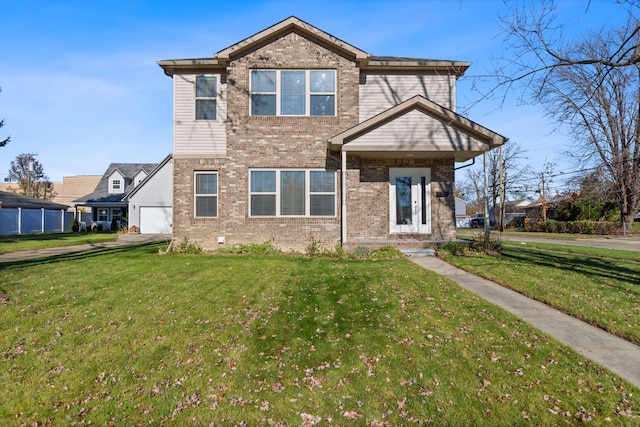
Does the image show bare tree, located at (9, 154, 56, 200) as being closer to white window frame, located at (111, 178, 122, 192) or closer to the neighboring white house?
white window frame, located at (111, 178, 122, 192)

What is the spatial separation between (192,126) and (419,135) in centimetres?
798

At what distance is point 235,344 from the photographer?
14.4ft

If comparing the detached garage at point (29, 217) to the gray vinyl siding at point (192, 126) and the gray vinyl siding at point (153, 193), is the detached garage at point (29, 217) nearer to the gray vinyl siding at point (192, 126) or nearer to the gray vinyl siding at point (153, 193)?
the gray vinyl siding at point (153, 193)

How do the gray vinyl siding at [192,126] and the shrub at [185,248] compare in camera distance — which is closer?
the shrub at [185,248]

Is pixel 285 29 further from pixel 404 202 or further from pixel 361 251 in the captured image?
pixel 361 251

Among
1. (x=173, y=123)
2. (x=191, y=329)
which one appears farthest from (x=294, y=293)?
(x=173, y=123)

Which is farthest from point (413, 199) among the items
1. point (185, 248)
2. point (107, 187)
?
→ point (107, 187)

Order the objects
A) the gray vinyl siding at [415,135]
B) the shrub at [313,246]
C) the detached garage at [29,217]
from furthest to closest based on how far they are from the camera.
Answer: the detached garage at [29,217], the shrub at [313,246], the gray vinyl siding at [415,135]

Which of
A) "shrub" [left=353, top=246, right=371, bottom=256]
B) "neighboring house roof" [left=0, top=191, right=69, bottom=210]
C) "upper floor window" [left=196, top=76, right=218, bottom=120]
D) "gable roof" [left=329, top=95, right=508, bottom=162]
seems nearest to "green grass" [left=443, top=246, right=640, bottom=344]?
"shrub" [left=353, top=246, right=371, bottom=256]

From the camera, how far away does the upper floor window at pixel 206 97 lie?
12.3m

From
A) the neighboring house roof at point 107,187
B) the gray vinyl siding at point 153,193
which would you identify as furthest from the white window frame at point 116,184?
the gray vinyl siding at point 153,193

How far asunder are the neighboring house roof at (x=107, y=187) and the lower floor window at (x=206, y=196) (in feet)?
74.8

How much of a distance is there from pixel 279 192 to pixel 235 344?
8.03 meters

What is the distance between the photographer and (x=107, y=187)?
34.1m
